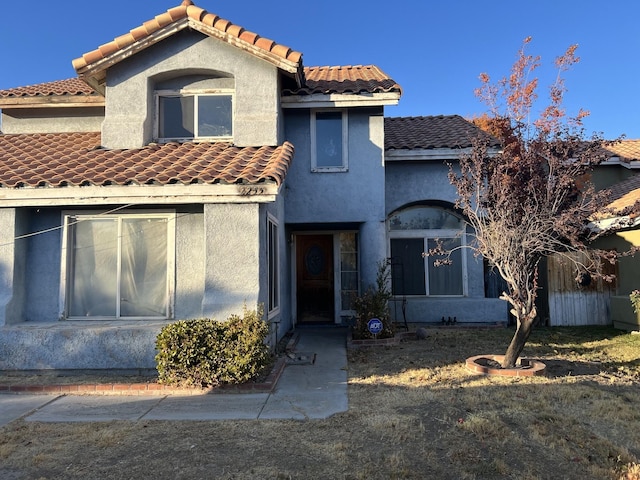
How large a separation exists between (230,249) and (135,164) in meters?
2.56

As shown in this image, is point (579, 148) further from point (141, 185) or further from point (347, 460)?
point (141, 185)

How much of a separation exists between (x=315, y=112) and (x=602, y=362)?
8234mm

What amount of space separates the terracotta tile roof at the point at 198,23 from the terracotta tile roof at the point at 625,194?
369 inches

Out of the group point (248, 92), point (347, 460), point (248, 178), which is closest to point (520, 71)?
point (248, 92)

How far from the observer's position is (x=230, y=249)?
24.6ft

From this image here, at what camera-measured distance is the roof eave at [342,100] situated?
1021cm

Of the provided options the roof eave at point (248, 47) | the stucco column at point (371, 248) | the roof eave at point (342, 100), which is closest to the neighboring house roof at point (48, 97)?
the roof eave at point (248, 47)

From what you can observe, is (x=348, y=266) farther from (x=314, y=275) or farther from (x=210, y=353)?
(x=210, y=353)

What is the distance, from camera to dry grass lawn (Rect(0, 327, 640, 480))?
422 cm

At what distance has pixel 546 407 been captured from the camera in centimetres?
582

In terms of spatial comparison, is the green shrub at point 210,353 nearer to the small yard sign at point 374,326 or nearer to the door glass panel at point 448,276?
the small yard sign at point 374,326

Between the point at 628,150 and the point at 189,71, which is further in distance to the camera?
the point at 628,150

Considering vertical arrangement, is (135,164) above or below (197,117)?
below

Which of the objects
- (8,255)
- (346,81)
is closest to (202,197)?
(8,255)
